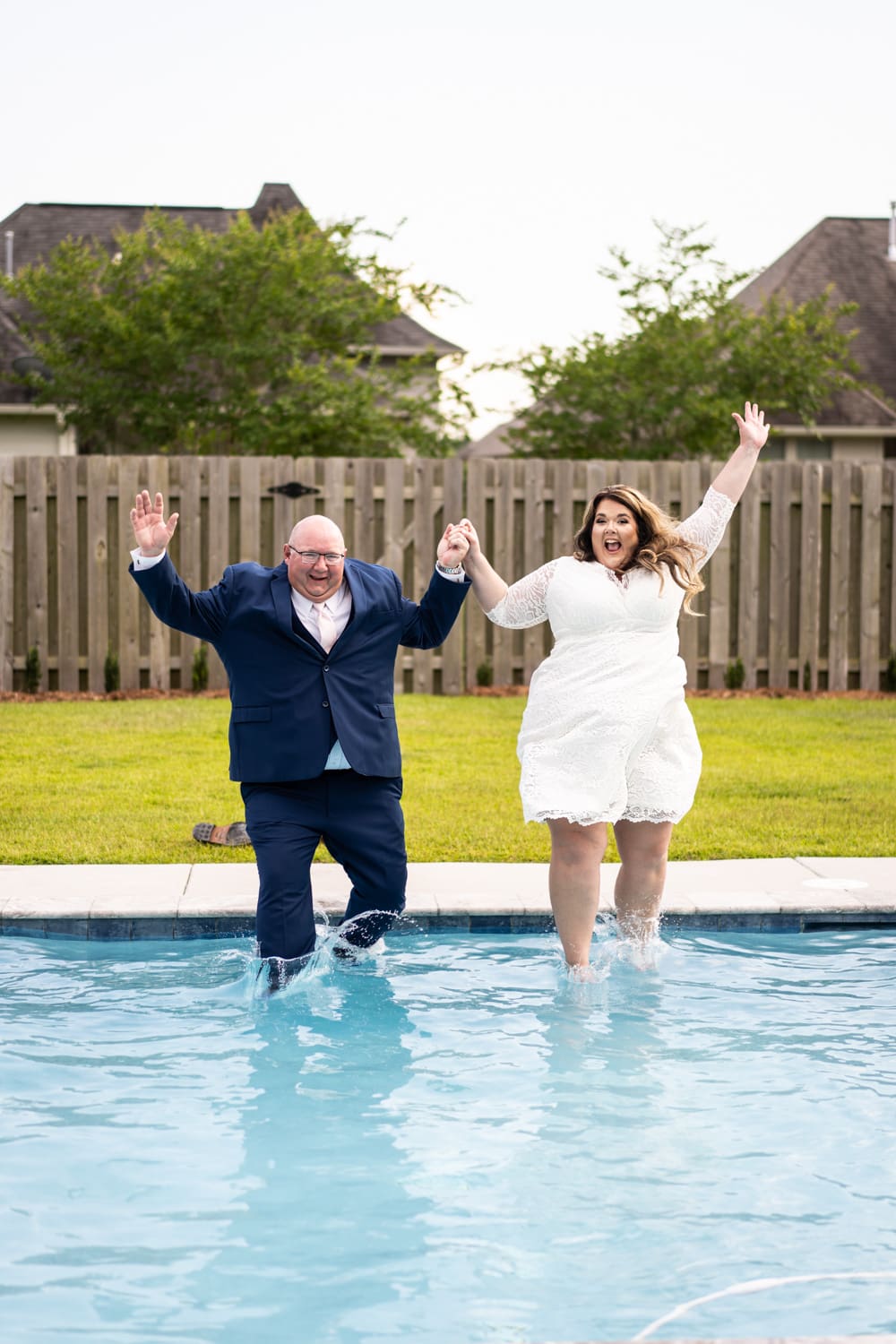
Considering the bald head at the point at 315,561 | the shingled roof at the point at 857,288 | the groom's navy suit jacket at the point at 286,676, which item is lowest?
the groom's navy suit jacket at the point at 286,676

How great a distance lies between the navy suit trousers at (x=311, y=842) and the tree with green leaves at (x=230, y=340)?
41.0 ft

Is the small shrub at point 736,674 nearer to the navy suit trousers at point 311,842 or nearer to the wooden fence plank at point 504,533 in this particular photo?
the wooden fence plank at point 504,533

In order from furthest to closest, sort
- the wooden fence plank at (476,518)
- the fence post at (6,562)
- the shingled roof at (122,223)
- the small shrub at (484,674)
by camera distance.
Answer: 1. the shingled roof at (122,223)
2. the small shrub at (484,674)
3. the wooden fence plank at (476,518)
4. the fence post at (6,562)

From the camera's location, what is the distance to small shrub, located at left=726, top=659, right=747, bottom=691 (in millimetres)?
13461

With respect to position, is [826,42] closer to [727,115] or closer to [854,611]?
[727,115]

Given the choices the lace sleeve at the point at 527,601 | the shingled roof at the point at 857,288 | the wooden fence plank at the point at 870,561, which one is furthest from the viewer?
the shingled roof at the point at 857,288

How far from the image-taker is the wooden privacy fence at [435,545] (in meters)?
12.8

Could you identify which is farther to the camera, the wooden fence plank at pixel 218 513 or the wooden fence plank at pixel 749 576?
the wooden fence plank at pixel 749 576

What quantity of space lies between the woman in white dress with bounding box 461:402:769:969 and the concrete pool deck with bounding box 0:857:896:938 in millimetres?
877

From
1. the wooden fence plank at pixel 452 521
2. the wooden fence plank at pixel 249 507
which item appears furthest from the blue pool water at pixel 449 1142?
the wooden fence plank at pixel 249 507

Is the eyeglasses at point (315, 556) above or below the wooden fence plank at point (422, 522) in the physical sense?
below

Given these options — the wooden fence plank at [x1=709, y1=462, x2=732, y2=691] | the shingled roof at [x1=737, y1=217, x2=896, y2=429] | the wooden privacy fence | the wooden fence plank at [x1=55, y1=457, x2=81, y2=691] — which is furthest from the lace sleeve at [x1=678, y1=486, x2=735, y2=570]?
the shingled roof at [x1=737, y1=217, x2=896, y2=429]

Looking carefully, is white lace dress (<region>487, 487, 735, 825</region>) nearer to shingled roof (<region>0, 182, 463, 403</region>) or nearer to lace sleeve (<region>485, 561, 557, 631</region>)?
lace sleeve (<region>485, 561, 557, 631</region>)

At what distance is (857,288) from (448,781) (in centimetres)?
2215
